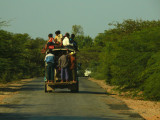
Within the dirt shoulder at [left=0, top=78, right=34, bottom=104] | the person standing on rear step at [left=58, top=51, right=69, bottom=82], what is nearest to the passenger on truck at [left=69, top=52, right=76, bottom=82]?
the person standing on rear step at [left=58, top=51, right=69, bottom=82]

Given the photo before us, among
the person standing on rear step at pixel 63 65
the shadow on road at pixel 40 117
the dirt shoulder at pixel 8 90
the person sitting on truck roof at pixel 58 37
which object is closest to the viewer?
the shadow on road at pixel 40 117

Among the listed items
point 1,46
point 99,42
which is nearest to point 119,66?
point 1,46

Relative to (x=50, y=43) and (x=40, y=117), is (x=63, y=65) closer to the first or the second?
(x=50, y=43)

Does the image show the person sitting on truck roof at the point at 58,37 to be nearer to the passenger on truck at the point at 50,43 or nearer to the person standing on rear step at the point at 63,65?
the passenger on truck at the point at 50,43

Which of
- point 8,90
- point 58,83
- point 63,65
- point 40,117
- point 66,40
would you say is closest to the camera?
point 40,117

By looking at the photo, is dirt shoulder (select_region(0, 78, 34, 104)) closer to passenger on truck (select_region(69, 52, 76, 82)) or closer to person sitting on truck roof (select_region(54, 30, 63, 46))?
passenger on truck (select_region(69, 52, 76, 82))

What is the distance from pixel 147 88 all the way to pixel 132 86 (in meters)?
2.45

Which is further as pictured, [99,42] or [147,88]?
[99,42]

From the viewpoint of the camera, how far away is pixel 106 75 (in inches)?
1481

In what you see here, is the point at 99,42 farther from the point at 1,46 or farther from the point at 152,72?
the point at 152,72

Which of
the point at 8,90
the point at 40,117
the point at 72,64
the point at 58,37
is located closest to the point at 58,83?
the point at 72,64

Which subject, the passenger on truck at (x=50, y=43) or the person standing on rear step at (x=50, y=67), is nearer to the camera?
the person standing on rear step at (x=50, y=67)

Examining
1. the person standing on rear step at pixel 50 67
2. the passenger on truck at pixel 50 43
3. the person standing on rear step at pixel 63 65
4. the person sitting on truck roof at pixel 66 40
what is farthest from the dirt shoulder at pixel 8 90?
the person sitting on truck roof at pixel 66 40

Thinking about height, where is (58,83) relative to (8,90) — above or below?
above
